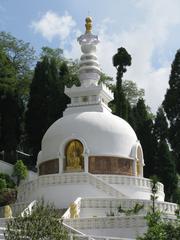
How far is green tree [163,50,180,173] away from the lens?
4659 centimetres

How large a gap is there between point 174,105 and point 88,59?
10.8 m

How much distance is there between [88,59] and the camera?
40.4 metres

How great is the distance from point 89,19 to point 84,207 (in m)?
17.1

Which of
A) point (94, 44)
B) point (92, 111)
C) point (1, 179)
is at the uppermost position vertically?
point (94, 44)

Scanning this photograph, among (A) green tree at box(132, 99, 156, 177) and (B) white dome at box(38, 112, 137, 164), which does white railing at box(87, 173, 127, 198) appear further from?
(A) green tree at box(132, 99, 156, 177)

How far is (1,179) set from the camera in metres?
39.9

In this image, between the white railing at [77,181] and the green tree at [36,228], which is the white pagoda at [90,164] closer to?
the white railing at [77,181]

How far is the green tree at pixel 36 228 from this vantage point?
15773mm

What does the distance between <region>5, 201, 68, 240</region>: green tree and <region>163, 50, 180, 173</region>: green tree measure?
100.0 feet

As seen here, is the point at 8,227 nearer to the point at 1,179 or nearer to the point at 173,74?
the point at 1,179

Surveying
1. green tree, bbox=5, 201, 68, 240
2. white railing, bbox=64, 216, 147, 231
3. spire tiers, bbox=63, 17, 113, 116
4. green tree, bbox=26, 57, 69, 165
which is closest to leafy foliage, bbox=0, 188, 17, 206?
spire tiers, bbox=63, 17, 113, 116

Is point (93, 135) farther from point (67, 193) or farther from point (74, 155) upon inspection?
point (67, 193)

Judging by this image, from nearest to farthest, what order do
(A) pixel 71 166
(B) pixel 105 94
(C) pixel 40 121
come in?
1. (A) pixel 71 166
2. (B) pixel 105 94
3. (C) pixel 40 121

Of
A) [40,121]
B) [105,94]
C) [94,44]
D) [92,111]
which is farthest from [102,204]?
[40,121]
